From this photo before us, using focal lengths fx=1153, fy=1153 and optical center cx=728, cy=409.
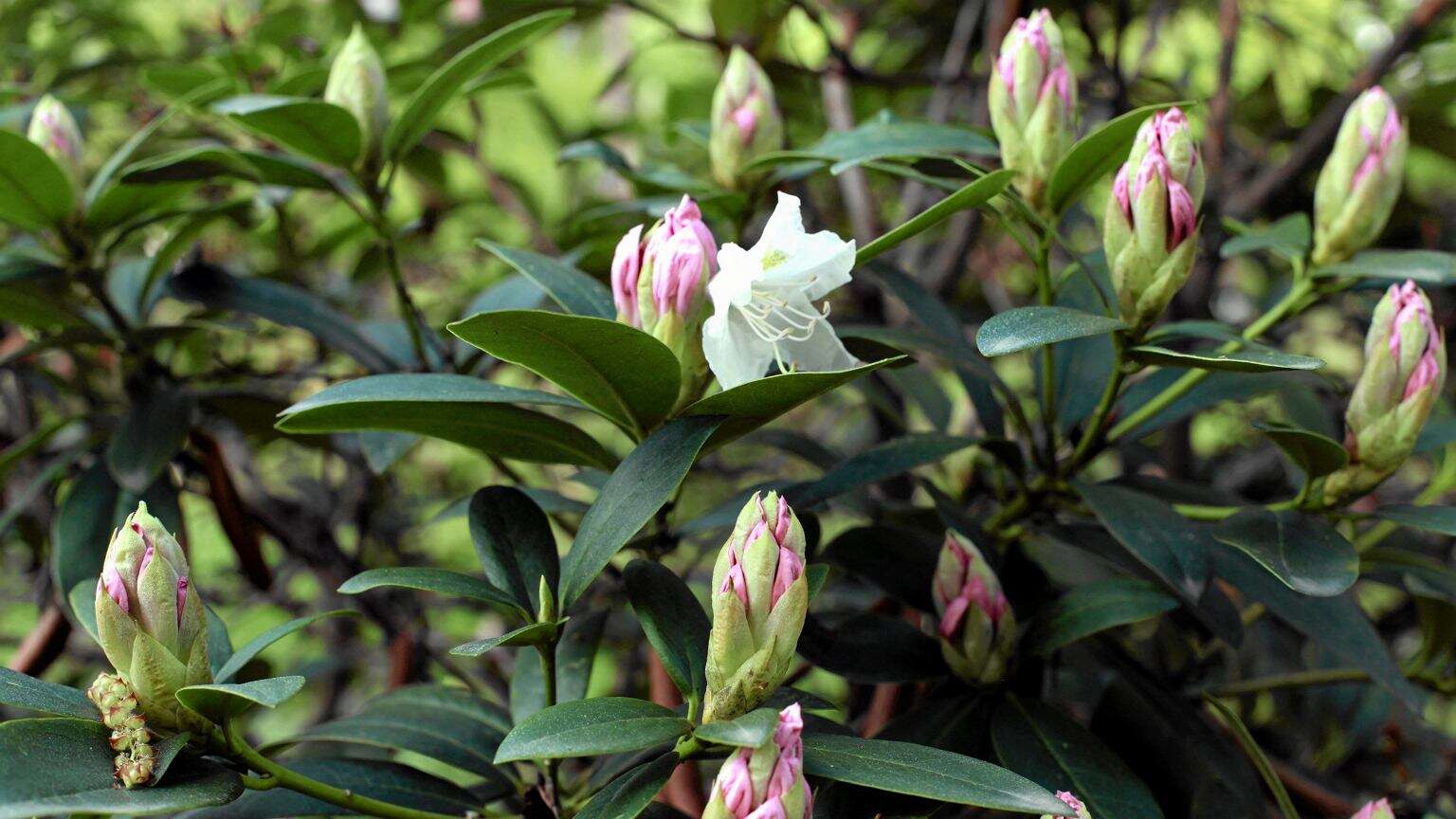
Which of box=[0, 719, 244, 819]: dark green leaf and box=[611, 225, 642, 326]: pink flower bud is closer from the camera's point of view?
box=[0, 719, 244, 819]: dark green leaf

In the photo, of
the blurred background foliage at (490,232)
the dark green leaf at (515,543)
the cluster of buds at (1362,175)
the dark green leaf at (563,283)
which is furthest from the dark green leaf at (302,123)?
the cluster of buds at (1362,175)

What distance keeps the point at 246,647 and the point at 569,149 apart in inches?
25.5

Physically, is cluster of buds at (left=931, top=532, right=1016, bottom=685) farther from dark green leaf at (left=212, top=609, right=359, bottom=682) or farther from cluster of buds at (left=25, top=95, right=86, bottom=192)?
cluster of buds at (left=25, top=95, right=86, bottom=192)

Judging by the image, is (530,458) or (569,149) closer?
(530,458)

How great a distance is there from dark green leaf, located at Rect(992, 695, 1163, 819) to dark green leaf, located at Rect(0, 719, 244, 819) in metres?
0.49

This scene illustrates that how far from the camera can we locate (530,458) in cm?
84

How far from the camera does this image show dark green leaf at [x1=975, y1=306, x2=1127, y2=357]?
68cm

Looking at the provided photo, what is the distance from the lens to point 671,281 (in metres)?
0.73

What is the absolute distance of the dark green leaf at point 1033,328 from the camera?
683 mm

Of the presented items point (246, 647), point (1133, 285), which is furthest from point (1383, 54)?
point (246, 647)

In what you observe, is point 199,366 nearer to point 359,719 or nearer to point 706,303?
point 359,719

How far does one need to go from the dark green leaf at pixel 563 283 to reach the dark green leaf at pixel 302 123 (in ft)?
0.84

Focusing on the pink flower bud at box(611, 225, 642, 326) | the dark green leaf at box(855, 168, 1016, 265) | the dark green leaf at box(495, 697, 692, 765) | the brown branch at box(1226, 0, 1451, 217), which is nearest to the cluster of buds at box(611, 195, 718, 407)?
the pink flower bud at box(611, 225, 642, 326)

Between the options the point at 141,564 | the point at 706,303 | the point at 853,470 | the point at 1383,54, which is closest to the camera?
the point at 141,564
